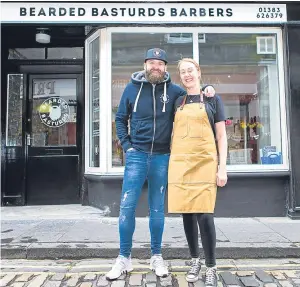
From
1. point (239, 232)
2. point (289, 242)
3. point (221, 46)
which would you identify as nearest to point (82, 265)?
point (239, 232)

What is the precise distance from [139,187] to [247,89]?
12.1 feet

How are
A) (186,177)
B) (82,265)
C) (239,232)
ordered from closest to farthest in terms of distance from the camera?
(186,177)
(82,265)
(239,232)

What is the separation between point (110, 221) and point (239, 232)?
1.87 metres

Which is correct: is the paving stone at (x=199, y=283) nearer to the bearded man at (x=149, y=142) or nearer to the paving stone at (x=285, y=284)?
the bearded man at (x=149, y=142)

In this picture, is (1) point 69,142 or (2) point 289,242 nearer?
(2) point 289,242

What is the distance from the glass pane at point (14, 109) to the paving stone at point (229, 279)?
460 centimetres

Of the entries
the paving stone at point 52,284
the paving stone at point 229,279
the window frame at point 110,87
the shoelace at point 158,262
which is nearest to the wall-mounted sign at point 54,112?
the window frame at point 110,87

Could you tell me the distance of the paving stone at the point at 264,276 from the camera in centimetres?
334

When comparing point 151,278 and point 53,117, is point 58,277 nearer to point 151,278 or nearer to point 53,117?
point 151,278

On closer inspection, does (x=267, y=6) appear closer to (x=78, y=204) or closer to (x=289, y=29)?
(x=289, y=29)

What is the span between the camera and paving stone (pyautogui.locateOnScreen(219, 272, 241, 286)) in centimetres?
328

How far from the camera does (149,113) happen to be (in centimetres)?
338

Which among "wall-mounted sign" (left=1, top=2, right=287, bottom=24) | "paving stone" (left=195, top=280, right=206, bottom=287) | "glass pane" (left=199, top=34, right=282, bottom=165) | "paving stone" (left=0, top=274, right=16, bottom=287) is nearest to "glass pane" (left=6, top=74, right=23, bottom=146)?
"wall-mounted sign" (left=1, top=2, right=287, bottom=24)

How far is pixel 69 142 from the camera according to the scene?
6766 millimetres
